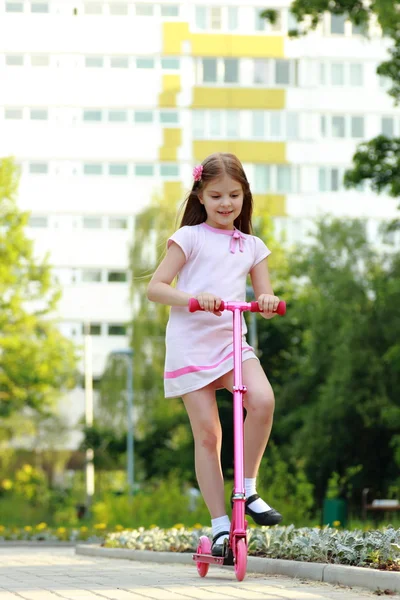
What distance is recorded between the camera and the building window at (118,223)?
77.1 meters

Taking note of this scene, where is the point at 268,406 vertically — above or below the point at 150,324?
below

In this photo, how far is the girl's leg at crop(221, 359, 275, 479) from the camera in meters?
6.83

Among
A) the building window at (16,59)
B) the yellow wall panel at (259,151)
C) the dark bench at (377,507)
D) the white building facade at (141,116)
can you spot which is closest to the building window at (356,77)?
the white building facade at (141,116)

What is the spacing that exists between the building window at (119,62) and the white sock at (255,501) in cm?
7198

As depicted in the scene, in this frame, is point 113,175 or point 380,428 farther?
point 113,175

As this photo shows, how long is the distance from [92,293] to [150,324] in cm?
3114

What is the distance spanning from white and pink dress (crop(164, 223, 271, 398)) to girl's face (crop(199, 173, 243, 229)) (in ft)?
0.36

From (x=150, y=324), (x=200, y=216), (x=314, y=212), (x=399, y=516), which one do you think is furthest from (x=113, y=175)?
(x=200, y=216)

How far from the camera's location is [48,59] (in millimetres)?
77125

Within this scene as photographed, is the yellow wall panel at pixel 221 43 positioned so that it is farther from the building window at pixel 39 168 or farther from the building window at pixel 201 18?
the building window at pixel 39 168

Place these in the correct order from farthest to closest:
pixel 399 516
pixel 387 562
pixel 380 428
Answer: pixel 380 428, pixel 399 516, pixel 387 562

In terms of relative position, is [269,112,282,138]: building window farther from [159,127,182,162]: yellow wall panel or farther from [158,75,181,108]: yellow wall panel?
→ [158,75,181,108]: yellow wall panel

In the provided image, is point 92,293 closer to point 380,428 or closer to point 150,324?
point 150,324

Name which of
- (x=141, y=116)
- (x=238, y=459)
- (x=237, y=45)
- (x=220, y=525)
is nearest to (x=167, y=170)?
(x=141, y=116)
